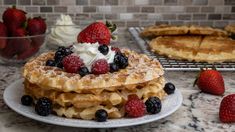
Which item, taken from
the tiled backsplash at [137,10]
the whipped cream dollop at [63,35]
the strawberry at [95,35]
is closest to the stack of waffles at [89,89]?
the strawberry at [95,35]

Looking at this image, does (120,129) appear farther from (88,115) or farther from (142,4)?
(142,4)

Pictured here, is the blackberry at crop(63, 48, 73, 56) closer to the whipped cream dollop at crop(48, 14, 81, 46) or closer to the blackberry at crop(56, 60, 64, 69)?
the blackberry at crop(56, 60, 64, 69)

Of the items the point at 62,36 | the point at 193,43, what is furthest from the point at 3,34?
the point at 193,43

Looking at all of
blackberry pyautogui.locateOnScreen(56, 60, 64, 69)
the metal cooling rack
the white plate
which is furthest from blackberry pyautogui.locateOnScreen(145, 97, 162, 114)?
the metal cooling rack

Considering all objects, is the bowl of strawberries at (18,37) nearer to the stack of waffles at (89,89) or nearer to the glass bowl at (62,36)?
the glass bowl at (62,36)

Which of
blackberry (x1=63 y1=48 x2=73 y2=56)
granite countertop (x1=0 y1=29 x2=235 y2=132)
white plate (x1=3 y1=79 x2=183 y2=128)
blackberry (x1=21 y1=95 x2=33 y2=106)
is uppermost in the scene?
blackberry (x1=63 y1=48 x2=73 y2=56)

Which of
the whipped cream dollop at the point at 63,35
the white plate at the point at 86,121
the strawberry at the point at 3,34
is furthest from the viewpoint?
the whipped cream dollop at the point at 63,35
